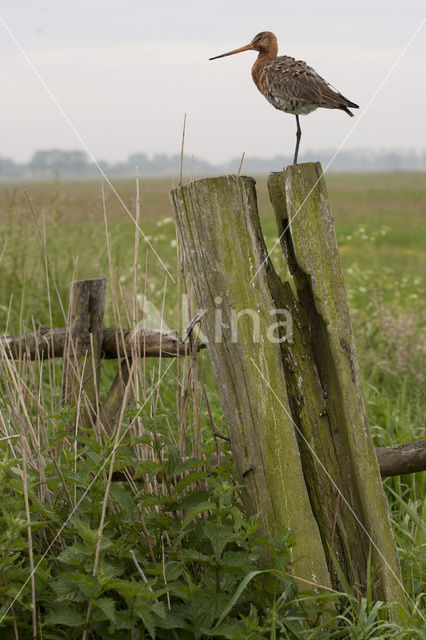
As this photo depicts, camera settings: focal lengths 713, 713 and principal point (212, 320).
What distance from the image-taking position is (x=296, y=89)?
2.73 m

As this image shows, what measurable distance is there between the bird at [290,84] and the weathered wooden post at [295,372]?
0.56 meters

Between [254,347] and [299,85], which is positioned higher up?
[299,85]

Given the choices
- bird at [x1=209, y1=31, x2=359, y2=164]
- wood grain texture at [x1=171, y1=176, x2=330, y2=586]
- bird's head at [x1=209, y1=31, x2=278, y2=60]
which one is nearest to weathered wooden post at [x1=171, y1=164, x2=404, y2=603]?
wood grain texture at [x1=171, y1=176, x2=330, y2=586]

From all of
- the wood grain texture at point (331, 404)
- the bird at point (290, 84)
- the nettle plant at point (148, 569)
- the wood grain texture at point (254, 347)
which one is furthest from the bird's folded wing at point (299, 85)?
the nettle plant at point (148, 569)

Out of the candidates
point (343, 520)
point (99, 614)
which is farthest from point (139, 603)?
point (343, 520)

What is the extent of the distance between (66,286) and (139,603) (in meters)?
3.93

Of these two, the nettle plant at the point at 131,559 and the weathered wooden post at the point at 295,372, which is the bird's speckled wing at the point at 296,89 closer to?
the weathered wooden post at the point at 295,372

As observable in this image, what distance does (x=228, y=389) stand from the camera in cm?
229

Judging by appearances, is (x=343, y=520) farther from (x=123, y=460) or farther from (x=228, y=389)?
(x=123, y=460)

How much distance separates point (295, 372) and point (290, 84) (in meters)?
1.15

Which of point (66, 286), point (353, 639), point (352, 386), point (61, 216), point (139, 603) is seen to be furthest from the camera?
point (61, 216)

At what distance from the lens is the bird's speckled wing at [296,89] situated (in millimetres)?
2740

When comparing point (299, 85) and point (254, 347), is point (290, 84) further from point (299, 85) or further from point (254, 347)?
point (254, 347)

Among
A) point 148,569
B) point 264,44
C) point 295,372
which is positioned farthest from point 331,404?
point 264,44
